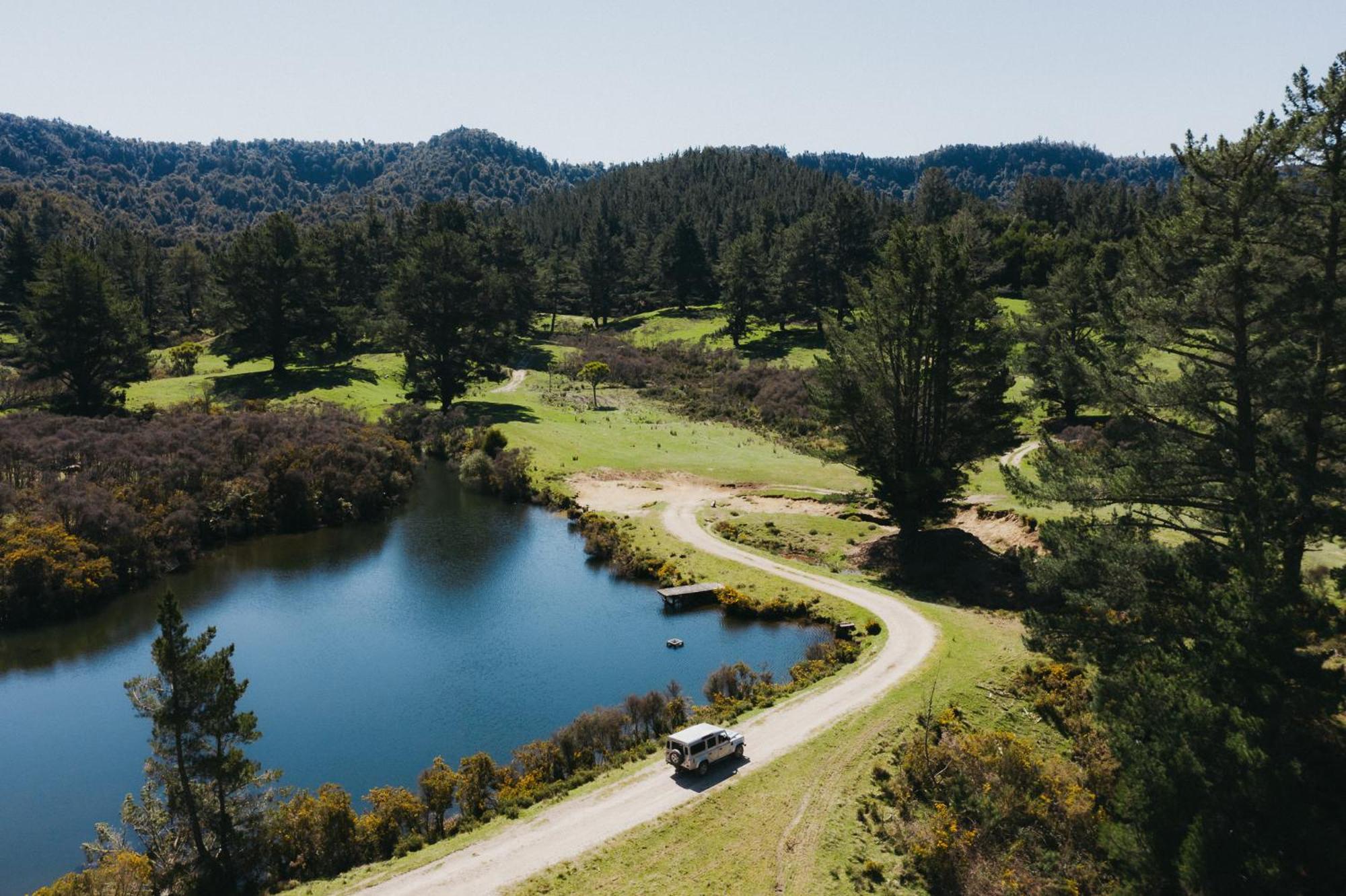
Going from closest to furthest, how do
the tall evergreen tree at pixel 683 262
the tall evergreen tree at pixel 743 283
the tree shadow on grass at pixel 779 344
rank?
1. the tree shadow on grass at pixel 779 344
2. the tall evergreen tree at pixel 743 283
3. the tall evergreen tree at pixel 683 262

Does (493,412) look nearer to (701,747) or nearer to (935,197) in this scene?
(701,747)

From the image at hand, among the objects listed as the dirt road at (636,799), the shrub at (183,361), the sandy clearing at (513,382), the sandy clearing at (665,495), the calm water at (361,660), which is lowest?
the calm water at (361,660)

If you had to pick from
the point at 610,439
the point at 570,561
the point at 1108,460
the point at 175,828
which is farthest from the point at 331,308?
the point at 1108,460

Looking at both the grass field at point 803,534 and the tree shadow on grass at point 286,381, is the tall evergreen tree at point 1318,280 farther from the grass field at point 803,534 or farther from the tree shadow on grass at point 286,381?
the tree shadow on grass at point 286,381

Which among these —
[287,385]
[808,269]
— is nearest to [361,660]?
[287,385]

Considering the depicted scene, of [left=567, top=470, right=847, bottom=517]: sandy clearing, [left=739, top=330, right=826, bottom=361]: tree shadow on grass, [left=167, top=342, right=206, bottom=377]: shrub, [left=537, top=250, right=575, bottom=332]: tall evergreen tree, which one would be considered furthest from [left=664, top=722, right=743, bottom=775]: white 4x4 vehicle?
[left=537, top=250, right=575, bottom=332]: tall evergreen tree

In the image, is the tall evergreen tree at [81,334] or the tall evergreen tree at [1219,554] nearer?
the tall evergreen tree at [1219,554]

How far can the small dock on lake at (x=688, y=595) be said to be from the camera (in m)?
42.3

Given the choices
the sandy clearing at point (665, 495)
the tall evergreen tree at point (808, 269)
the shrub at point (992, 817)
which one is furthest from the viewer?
the tall evergreen tree at point (808, 269)

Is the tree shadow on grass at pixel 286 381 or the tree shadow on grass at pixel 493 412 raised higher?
the tree shadow on grass at pixel 286 381

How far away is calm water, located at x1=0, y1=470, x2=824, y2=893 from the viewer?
90.0 feet

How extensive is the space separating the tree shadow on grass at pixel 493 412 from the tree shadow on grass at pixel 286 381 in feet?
44.0

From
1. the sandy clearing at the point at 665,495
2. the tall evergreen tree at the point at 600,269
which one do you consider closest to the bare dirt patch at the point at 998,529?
the sandy clearing at the point at 665,495

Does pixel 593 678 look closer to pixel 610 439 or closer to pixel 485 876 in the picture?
pixel 485 876
